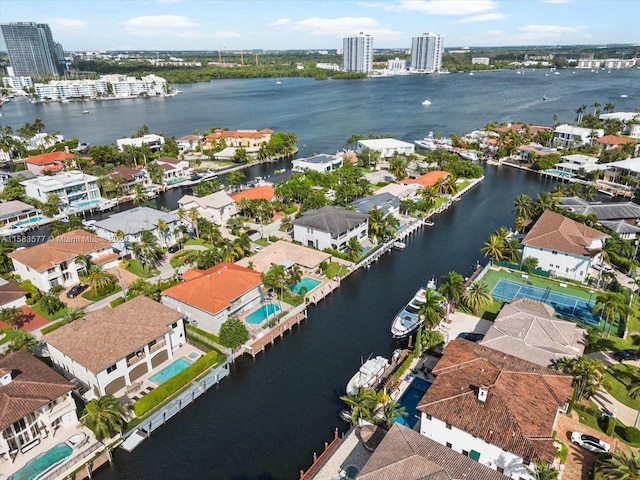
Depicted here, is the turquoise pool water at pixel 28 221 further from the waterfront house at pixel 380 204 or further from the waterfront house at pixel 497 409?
the waterfront house at pixel 497 409

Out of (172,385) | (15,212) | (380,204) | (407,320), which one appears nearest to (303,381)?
(172,385)

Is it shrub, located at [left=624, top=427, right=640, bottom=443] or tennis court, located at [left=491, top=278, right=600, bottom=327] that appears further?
tennis court, located at [left=491, top=278, right=600, bottom=327]

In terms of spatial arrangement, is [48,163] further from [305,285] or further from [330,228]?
[305,285]

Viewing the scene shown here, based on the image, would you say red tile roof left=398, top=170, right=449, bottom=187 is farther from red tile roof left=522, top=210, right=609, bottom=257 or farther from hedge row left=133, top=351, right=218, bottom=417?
hedge row left=133, top=351, right=218, bottom=417

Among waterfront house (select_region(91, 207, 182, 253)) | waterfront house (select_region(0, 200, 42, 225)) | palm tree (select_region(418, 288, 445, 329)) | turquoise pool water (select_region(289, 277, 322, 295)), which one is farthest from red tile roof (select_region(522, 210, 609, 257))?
waterfront house (select_region(0, 200, 42, 225))

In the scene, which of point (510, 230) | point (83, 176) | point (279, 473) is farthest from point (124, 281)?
point (510, 230)

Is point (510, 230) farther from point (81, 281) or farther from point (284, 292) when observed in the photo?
point (81, 281)

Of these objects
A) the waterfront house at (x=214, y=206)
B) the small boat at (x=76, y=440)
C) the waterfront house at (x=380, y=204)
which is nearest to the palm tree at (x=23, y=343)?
the small boat at (x=76, y=440)
